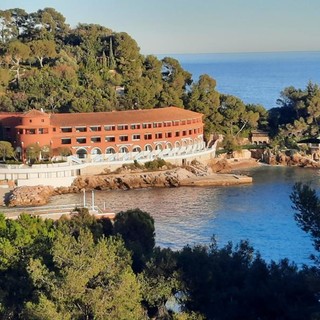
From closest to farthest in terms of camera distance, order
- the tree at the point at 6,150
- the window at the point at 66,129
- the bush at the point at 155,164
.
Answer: the tree at the point at 6,150, the bush at the point at 155,164, the window at the point at 66,129

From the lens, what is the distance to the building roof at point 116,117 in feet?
118

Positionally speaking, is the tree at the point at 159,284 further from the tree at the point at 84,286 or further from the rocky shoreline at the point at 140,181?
the rocky shoreline at the point at 140,181

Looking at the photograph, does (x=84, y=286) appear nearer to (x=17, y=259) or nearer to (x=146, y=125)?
(x=17, y=259)

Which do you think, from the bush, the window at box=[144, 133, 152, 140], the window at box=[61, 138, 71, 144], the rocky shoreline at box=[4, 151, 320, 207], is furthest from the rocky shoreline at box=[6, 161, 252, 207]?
the window at box=[144, 133, 152, 140]

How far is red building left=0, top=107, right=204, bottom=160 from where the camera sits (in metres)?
35.2

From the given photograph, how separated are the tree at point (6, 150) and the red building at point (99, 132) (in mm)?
858

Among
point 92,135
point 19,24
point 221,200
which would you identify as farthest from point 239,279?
point 19,24

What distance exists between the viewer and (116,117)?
36.8 meters

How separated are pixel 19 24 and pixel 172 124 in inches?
872

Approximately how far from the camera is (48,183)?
1275 inches

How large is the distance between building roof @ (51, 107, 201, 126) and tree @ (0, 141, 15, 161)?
9.15 ft

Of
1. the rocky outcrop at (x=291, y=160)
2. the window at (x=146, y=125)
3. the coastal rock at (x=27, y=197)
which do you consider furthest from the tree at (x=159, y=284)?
the rocky outcrop at (x=291, y=160)

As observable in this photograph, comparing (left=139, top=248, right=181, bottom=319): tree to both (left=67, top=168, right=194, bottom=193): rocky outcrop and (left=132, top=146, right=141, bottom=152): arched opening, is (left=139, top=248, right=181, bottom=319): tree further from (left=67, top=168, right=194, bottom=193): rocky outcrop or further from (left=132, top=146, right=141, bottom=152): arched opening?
(left=132, top=146, right=141, bottom=152): arched opening

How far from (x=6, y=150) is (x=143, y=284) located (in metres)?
22.4
